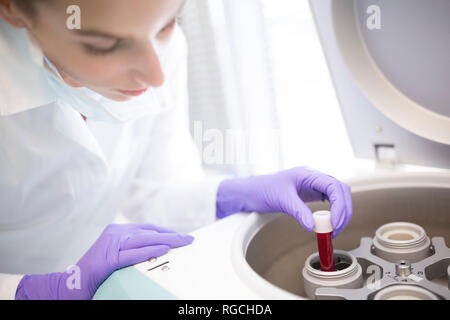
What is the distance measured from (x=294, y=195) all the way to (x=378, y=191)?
20 centimetres

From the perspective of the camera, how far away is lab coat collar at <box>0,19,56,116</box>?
0.80 metres

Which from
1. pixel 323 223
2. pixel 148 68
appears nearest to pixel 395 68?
pixel 323 223

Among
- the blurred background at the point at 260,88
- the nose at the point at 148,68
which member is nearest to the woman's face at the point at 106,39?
the nose at the point at 148,68

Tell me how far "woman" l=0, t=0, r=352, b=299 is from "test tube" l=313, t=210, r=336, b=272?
0.02 m

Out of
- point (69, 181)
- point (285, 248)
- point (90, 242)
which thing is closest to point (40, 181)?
point (69, 181)

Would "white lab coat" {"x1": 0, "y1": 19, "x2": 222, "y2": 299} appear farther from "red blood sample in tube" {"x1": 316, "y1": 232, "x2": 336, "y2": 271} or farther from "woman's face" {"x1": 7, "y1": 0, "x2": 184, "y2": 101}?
"red blood sample in tube" {"x1": 316, "y1": 232, "x2": 336, "y2": 271}

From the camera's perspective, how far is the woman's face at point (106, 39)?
0.78 metres

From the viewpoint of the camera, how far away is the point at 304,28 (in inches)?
56.8

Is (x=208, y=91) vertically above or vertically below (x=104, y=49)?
below

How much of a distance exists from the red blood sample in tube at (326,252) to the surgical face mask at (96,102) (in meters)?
0.56

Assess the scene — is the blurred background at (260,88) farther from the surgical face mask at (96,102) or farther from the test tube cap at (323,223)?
the surgical face mask at (96,102)
